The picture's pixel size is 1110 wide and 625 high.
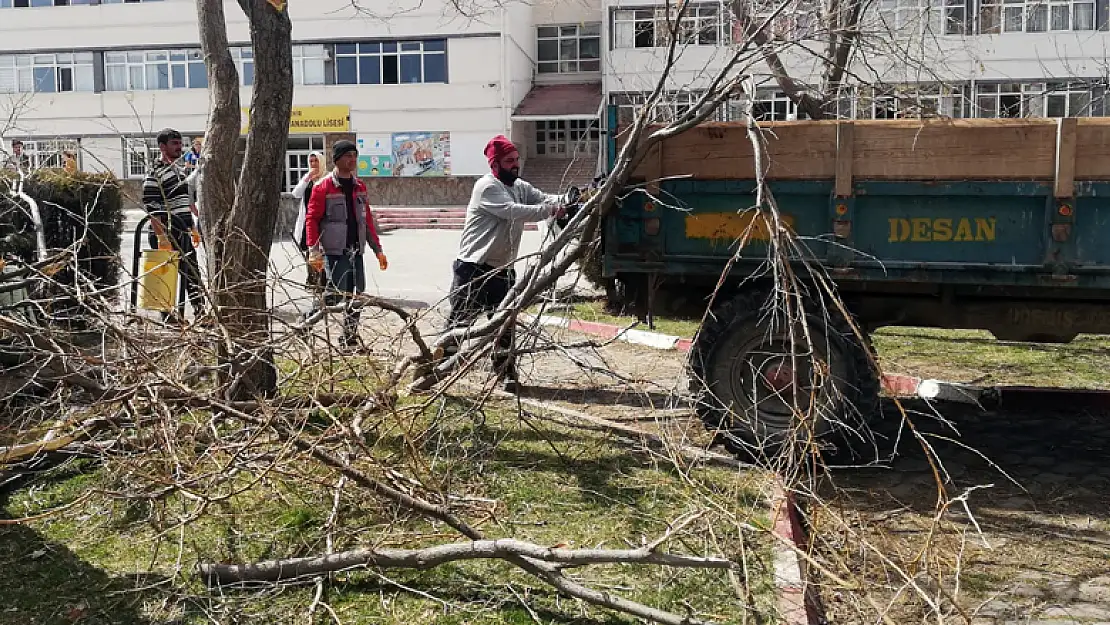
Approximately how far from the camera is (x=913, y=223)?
550 centimetres

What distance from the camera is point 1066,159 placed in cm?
516

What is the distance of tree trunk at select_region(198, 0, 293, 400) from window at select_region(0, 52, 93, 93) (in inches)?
1667

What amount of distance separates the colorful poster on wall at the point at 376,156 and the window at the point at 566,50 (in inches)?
345

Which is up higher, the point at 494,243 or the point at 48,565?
the point at 494,243

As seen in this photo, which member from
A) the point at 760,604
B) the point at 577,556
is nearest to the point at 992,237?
the point at 760,604

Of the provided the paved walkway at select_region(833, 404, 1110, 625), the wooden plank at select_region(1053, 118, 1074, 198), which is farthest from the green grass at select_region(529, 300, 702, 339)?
the wooden plank at select_region(1053, 118, 1074, 198)

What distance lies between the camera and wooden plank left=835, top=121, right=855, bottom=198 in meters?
5.49

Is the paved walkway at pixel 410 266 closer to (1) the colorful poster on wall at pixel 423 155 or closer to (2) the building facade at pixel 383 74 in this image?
(1) the colorful poster on wall at pixel 423 155

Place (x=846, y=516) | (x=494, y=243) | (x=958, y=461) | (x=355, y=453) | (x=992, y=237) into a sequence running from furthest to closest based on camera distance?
1. (x=494, y=243)
2. (x=958, y=461)
3. (x=992, y=237)
4. (x=846, y=516)
5. (x=355, y=453)

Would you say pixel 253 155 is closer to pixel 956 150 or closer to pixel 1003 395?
pixel 956 150

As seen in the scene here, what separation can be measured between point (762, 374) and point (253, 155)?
3.27 meters

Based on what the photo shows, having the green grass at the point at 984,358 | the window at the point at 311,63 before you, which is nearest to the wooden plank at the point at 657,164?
the green grass at the point at 984,358

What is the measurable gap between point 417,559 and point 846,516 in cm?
219

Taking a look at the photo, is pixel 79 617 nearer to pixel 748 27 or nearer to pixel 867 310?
pixel 867 310
